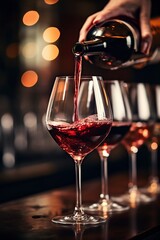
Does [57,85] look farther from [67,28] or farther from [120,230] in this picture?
[67,28]

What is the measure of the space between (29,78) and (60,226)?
4563 mm

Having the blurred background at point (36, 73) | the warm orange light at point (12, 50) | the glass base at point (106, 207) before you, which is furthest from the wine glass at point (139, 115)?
the warm orange light at point (12, 50)

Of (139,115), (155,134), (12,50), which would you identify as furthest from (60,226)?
(12,50)

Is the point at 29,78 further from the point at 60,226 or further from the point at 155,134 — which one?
the point at 60,226

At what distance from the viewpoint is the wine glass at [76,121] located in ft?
4.66

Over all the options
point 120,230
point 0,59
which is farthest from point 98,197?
point 0,59

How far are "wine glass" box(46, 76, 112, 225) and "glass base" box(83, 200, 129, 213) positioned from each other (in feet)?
0.40

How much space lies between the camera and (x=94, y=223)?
137 centimetres

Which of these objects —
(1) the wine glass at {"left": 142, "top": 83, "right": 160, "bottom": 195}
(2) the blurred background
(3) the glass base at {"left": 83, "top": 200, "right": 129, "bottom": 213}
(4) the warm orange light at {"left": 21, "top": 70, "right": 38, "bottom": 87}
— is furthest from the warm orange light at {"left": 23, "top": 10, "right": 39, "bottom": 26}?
(3) the glass base at {"left": 83, "top": 200, "right": 129, "bottom": 213}

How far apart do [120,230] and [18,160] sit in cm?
327

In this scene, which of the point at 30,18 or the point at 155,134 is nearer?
the point at 155,134

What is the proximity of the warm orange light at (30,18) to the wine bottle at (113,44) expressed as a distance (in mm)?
3808

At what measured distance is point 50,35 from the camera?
5.86 meters

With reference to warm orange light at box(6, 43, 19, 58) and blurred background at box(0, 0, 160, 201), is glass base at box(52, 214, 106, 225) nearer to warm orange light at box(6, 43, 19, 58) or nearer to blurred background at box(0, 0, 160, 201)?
blurred background at box(0, 0, 160, 201)
